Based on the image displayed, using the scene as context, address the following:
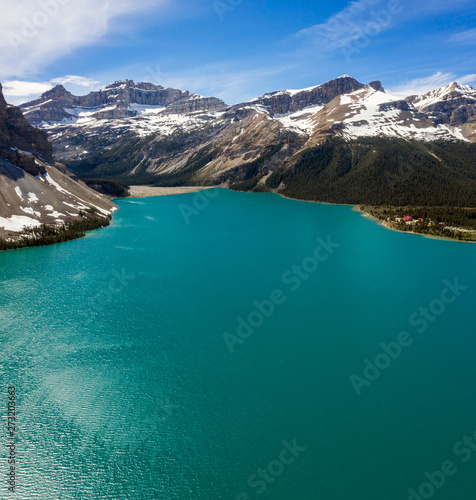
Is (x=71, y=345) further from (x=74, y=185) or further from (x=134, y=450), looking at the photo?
(x=74, y=185)

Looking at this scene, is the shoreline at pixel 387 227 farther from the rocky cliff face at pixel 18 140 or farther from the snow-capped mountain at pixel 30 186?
the rocky cliff face at pixel 18 140

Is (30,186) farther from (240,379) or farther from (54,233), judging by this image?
(240,379)

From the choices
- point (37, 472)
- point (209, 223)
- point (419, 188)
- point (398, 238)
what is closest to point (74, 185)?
point (209, 223)

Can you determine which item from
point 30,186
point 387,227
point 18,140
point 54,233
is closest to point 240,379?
point 54,233

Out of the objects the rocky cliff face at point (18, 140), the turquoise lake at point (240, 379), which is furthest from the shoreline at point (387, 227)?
the rocky cliff face at point (18, 140)

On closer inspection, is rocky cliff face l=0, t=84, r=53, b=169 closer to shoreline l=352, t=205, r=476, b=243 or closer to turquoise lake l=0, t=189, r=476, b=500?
turquoise lake l=0, t=189, r=476, b=500

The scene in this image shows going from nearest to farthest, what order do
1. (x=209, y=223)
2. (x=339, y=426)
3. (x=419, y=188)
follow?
(x=339, y=426) → (x=209, y=223) → (x=419, y=188)
